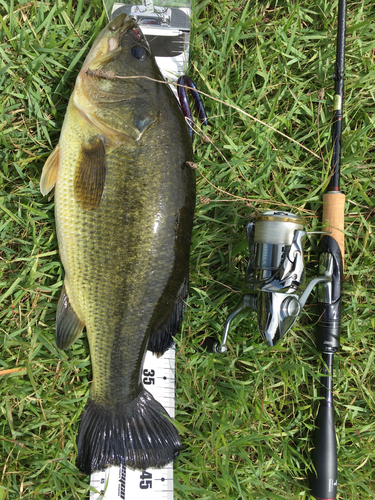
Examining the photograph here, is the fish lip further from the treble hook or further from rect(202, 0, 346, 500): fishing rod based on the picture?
rect(202, 0, 346, 500): fishing rod

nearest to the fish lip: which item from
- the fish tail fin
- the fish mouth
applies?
the fish mouth

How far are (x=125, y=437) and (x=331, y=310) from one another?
55.6 inches

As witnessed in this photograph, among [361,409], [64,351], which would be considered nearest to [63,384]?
[64,351]

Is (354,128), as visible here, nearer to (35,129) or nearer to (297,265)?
(297,265)

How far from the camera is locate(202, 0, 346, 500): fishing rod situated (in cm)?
179

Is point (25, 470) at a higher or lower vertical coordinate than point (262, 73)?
lower

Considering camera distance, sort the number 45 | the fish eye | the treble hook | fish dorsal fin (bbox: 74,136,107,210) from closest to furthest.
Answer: fish dorsal fin (bbox: 74,136,107,210), the fish eye, the number 45, the treble hook

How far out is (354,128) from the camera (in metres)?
2.35

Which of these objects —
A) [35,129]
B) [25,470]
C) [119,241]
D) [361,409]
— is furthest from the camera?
[361,409]

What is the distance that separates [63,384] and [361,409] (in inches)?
74.8

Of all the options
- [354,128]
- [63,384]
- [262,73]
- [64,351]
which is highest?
[262,73]

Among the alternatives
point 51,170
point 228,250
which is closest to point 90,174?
point 51,170

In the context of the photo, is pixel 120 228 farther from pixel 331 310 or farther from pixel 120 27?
pixel 331 310

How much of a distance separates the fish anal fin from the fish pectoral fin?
422 millimetres
